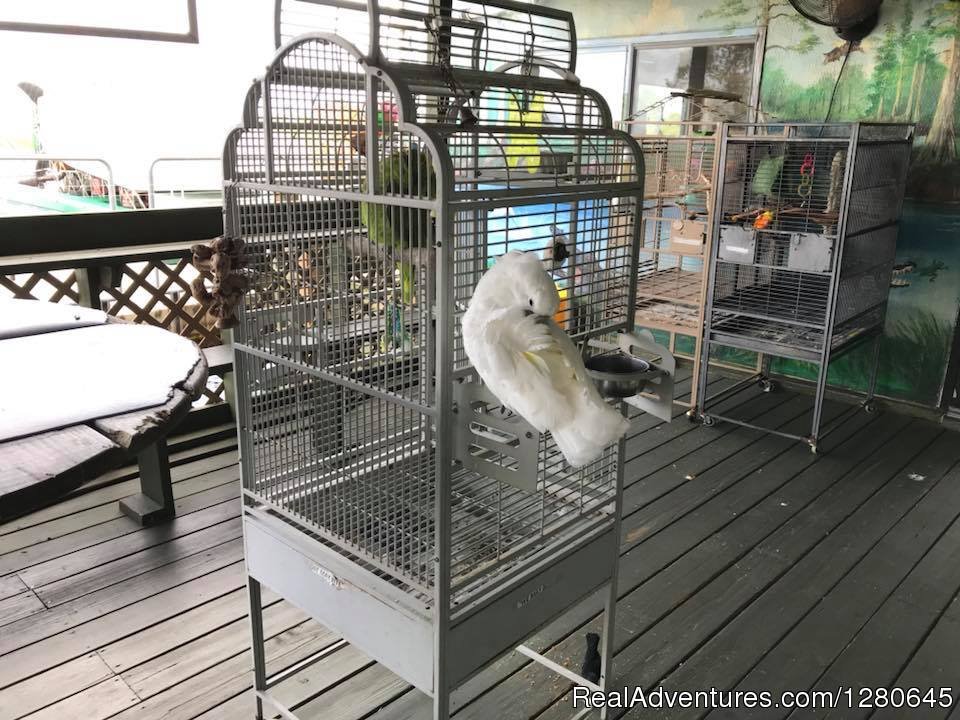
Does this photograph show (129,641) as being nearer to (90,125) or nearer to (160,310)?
(160,310)

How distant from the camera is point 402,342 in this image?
4.16 feet

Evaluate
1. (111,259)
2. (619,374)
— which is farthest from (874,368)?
(111,259)

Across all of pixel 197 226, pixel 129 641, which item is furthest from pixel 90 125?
pixel 129 641

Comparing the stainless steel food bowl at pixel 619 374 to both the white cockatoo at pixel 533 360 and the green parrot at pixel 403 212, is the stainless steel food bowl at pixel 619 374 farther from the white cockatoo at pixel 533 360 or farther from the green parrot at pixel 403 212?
the green parrot at pixel 403 212

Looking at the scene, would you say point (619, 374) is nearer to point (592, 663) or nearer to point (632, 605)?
point (592, 663)

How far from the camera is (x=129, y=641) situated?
2.04 meters

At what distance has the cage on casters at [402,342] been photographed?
119 cm

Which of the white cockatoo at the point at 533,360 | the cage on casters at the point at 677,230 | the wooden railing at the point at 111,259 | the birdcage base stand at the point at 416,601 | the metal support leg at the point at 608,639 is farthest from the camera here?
the cage on casters at the point at 677,230

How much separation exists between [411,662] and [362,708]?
0.62m

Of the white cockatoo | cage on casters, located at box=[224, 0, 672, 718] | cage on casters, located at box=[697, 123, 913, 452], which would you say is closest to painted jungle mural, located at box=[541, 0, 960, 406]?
cage on casters, located at box=[697, 123, 913, 452]

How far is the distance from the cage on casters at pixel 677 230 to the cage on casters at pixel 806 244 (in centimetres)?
12

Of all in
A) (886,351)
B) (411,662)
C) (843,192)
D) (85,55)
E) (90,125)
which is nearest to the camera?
(411,662)

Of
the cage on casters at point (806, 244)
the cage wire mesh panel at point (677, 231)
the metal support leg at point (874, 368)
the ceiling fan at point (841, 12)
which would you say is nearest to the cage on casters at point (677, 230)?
the cage wire mesh panel at point (677, 231)

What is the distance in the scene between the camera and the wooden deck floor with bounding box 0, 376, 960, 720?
1.88 m
